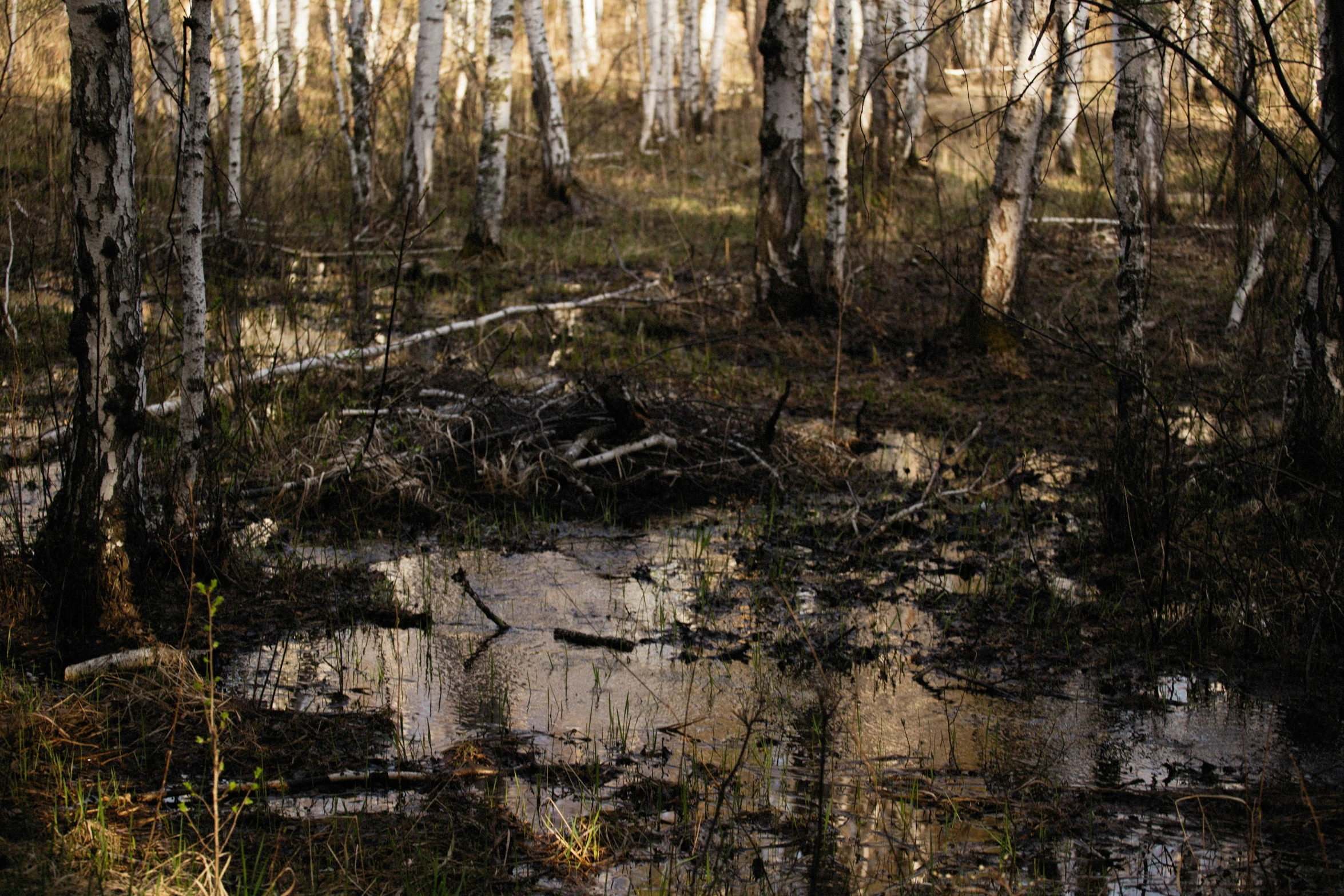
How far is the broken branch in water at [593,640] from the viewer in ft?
16.1

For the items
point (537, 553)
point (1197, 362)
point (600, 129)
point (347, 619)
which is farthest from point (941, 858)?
point (600, 129)

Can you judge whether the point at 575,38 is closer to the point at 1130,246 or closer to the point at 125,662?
the point at 1130,246

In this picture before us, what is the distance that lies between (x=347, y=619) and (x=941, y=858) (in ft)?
9.86

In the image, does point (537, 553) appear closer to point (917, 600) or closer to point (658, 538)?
point (658, 538)

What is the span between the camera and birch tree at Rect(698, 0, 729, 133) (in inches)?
952

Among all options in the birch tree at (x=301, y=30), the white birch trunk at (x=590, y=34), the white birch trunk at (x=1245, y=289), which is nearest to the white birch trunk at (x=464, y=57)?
the birch tree at (x=301, y=30)

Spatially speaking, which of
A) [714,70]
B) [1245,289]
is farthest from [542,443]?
[714,70]

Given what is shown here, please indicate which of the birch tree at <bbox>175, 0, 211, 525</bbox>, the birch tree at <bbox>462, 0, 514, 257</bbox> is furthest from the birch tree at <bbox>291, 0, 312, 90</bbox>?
the birch tree at <bbox>175, 0, 211, 525</bbox>

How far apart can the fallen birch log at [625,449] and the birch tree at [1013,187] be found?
4235 millimetres

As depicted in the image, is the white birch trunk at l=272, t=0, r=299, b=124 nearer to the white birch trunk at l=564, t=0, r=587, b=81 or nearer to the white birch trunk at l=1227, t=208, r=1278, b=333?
the white birch trunk at l=564, t=0, r=587, b=81

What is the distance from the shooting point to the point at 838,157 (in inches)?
412

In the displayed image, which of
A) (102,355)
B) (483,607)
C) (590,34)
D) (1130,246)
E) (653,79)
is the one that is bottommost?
(483,607)

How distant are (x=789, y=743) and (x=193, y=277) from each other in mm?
3236

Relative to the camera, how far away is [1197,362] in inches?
412
